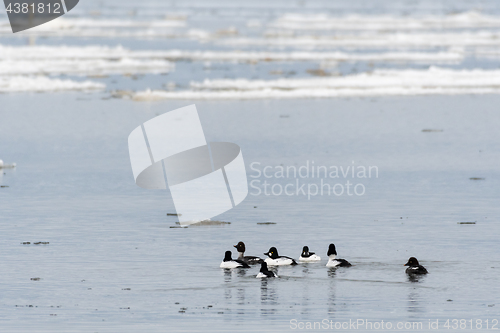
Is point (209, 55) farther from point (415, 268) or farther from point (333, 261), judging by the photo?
point (415, 268)

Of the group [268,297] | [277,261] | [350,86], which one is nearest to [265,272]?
[277,261]

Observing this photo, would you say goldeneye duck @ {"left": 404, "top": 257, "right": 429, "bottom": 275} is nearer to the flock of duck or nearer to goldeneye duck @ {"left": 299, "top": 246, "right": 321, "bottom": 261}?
the flock of duck

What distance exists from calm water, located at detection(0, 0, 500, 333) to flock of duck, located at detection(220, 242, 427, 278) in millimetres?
103

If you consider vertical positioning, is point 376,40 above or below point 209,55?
above

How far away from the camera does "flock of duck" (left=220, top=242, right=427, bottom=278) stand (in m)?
11.5

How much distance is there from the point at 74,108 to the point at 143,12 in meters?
86.6

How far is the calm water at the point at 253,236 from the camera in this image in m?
10.2

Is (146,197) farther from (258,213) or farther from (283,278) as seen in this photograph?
(283,278)

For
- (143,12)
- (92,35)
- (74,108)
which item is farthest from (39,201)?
(143,12)

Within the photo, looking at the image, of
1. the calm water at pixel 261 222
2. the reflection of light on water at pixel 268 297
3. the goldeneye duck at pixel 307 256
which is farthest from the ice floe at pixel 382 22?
the reflection of light on water at pixel 268 297

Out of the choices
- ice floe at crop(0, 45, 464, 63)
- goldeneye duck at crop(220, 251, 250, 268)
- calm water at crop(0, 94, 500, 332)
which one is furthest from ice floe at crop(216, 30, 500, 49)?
goldeneye duck at crop(220, 251, 250, 268)

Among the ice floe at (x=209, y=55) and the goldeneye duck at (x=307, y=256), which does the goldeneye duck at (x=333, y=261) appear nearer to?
the goldeneye duck at (x=307, y=256)

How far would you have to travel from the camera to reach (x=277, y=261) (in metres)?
12.0

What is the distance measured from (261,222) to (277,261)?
2838 millimetres
